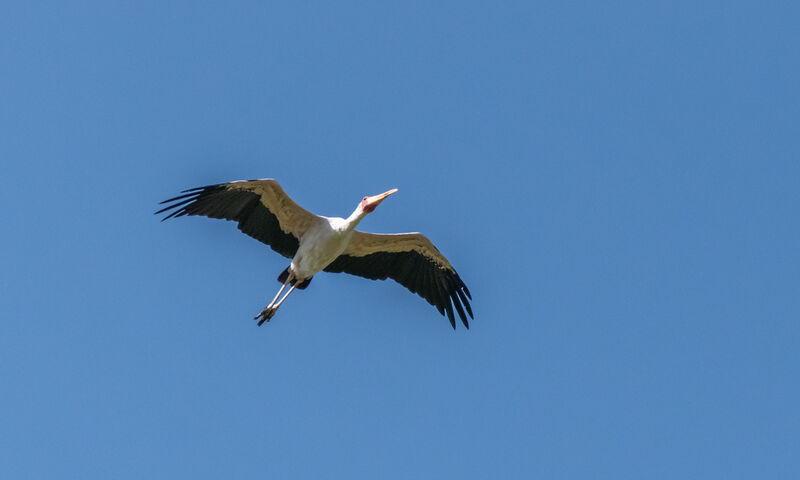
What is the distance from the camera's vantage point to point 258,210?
21812 mm

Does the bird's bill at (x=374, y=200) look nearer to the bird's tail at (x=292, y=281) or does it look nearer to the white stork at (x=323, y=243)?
the white stork at (x=323, y=243)

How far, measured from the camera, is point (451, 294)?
23.5 metres

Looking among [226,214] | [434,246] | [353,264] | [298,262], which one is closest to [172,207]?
[226,214]

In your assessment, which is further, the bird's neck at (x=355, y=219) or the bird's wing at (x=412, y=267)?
the bird's wing at (x=412, y=267)

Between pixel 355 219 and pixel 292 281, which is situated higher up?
pixel 355 219

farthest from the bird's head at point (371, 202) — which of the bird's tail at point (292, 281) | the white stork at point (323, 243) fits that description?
the bird's tail at point (292, 281)

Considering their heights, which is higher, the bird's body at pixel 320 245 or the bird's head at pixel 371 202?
the bird's head at pixel 371 202

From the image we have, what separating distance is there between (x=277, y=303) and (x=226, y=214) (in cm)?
213

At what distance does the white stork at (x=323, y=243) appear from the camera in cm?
2138

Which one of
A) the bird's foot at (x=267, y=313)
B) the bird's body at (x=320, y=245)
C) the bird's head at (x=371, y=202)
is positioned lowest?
the bird's foot at (x=267, y=313)

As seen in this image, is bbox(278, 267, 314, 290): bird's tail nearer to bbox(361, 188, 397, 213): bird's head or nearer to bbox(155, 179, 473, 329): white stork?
bbox(155, 179, 473, 329): white stork

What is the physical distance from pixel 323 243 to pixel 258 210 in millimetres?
1523

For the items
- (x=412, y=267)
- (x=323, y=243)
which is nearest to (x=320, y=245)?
(x=323, y=243)

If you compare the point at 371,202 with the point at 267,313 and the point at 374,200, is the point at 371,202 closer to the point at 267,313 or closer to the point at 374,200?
the point at 374,200
